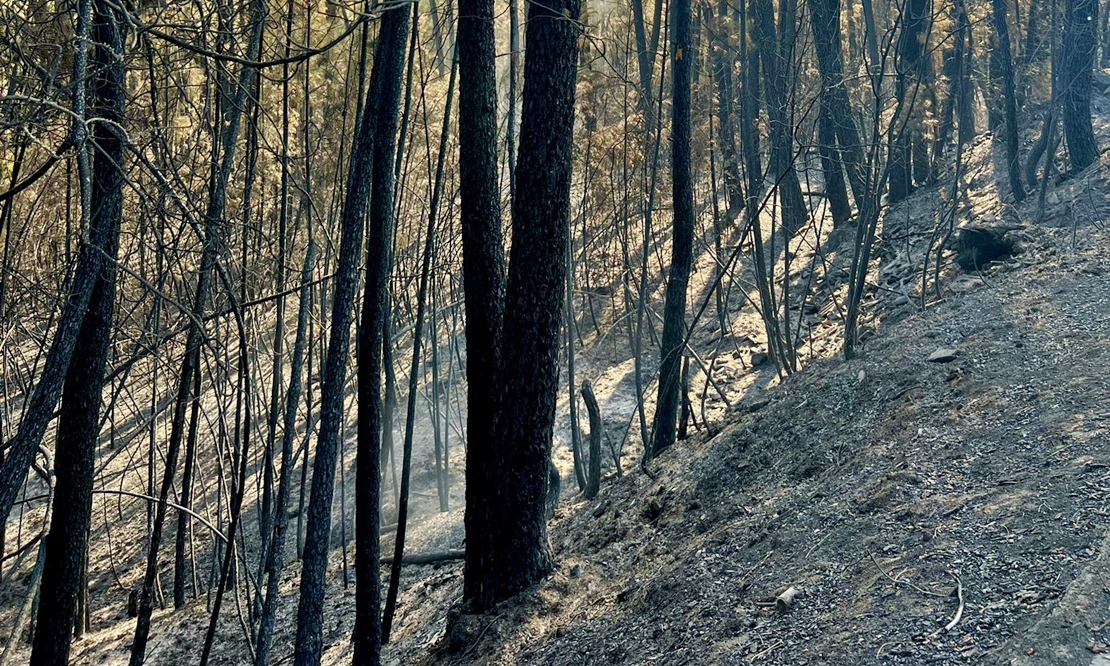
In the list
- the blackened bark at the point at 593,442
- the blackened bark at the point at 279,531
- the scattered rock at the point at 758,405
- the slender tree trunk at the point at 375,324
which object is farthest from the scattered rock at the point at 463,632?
the scattered rock at the point at 758,405

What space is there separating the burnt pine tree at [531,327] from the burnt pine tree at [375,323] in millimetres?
1138

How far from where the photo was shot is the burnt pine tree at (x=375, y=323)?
7285 mm

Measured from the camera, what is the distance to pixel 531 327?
663 centimetres

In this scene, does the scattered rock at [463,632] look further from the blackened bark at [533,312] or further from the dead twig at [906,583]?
the dead twig at [906,583]

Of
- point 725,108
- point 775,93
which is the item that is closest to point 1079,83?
point 775,93

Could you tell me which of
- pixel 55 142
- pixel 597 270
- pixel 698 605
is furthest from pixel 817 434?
pixel 597 270

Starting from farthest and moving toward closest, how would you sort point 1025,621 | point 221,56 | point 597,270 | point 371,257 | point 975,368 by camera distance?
point 597,270 → point 975,368 → point 371,257 → point 1025,621 → point 221,56

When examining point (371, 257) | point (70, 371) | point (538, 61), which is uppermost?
point (538, 61)

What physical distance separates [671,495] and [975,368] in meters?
2.88

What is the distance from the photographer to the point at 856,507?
6.63 m

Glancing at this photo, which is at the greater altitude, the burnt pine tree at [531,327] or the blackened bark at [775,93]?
the blackened bark at [775,93]

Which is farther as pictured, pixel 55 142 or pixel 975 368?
pixel 975 368

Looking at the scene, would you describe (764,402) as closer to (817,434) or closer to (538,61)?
(817,434)

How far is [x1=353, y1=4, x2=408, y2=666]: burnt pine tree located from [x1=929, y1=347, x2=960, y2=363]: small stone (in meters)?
5.05
